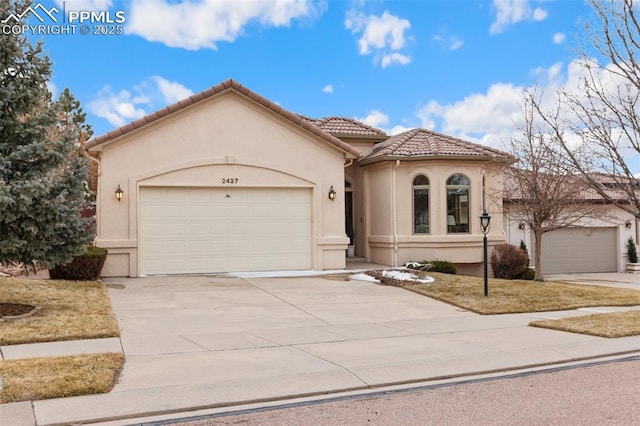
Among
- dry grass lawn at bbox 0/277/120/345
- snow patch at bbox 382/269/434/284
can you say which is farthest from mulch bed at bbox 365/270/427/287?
dry grass lawn at bbox 0/277/120/345

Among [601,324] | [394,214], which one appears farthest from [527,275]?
[601,324]

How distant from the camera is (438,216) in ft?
64.3

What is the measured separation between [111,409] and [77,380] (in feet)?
3.28

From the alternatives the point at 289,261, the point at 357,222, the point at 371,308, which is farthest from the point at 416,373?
the point at 357,222

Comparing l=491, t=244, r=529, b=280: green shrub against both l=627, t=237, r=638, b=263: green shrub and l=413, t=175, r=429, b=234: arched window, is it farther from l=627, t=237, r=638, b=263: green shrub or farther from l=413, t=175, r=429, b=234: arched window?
→ l=627, t=237, r=638, b=263: green shrub

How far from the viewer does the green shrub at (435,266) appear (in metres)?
18.8

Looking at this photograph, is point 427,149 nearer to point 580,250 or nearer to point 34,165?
point 580,250

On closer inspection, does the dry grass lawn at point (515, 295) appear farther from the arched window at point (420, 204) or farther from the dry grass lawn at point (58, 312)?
the dry grass lawn at point (58, 312)

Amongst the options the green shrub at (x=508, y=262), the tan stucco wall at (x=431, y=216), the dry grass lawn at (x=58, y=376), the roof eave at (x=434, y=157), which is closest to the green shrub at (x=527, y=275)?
the green shrub at (x=508, y=262)

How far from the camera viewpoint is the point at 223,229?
16922mm

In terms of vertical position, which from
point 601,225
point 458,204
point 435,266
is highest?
point 458,204

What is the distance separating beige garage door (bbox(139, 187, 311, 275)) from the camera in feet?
53.8

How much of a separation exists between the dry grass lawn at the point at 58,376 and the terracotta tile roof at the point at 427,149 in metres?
13.6

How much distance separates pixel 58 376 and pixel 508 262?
16.2 m
